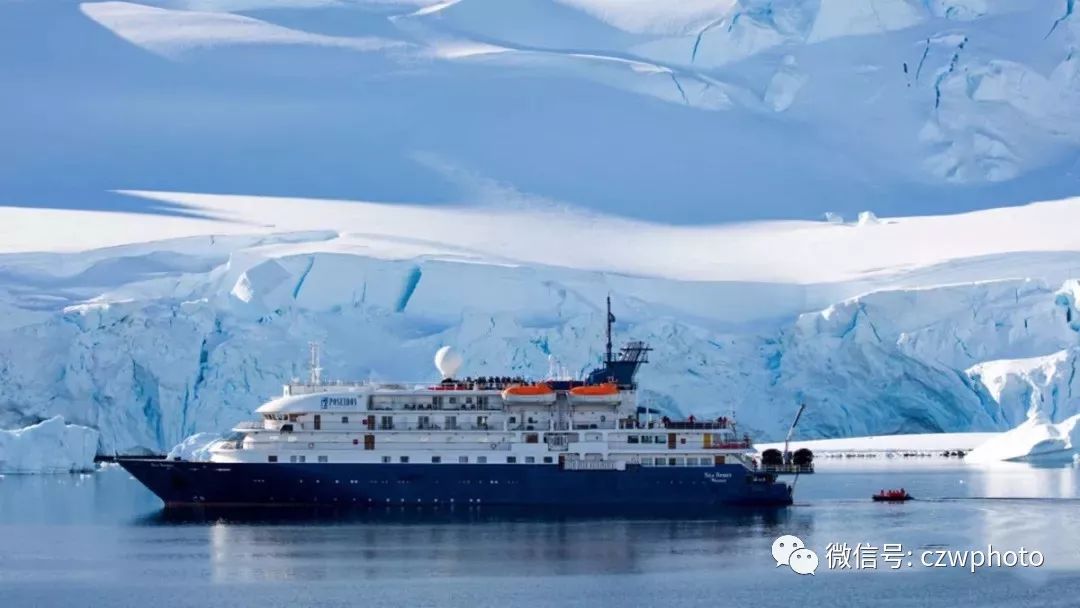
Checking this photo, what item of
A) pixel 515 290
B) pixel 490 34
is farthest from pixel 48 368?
pixel 490 34

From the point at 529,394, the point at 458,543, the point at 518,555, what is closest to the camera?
the point at 518,555

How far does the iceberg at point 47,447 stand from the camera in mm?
58781

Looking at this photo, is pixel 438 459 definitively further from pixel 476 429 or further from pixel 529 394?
pixel 529 394

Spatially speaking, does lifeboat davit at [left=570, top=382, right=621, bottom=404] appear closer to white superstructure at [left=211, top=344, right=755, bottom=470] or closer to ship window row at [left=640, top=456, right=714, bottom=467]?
white superstructure at [left=211, top=344, right=755, bottom=470]

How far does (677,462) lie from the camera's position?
4581 cm

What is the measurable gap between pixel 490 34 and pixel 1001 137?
2369cm

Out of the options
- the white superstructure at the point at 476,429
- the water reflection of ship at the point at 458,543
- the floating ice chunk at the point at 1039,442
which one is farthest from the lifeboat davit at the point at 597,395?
the floating ice chunk at the point at 1039,442

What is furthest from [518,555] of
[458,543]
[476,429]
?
[476,429]

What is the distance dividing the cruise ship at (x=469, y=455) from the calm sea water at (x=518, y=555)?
111cm

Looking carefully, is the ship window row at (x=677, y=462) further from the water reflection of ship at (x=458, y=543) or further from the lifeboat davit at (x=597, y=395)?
the water reflection of ship at (x=458, y=543)

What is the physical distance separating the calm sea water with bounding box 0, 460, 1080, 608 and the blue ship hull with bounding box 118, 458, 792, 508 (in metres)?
1.06

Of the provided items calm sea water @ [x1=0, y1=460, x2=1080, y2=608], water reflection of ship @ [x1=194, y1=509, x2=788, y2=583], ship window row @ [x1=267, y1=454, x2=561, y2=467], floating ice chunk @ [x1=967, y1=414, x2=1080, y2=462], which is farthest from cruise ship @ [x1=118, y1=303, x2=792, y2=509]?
floating ice chunk @ [x1=967, y1=414, x2=1080, y2=462]

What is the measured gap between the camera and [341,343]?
64.9 m

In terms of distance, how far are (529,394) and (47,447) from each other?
19.5 metres
